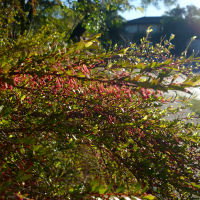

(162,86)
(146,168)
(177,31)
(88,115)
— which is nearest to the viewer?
(162,86)

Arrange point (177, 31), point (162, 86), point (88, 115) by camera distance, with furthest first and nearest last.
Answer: point (177, 31), point (88, 115), point (162, 86)

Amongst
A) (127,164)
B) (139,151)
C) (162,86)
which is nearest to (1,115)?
(162,86)

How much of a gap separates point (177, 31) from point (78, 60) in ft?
95.8

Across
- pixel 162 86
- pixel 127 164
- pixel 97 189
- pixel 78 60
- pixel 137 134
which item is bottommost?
pixel 127 164

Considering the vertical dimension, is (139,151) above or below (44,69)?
below

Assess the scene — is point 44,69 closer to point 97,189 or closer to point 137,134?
point 97,189

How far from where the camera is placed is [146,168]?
49.7 inches

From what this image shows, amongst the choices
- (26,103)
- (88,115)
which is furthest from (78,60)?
(26,103)

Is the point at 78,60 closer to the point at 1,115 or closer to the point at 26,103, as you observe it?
the point at 1,115

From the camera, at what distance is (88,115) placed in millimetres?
1392

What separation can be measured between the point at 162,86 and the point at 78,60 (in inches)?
21.4

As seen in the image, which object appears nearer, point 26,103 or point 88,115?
point 88,115

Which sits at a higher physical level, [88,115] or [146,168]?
[88,115]

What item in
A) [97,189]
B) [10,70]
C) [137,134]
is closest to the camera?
[97,189]
